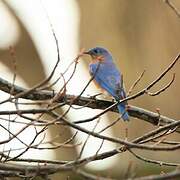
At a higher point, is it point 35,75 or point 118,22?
point 118,22

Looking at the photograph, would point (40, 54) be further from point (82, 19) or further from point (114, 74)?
point (114, 74)

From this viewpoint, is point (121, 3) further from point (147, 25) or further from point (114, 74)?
point (114, 74)

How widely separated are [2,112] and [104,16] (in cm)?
750

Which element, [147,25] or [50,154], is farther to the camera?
[147,25]

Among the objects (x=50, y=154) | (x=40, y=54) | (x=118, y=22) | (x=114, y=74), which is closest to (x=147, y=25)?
(x=118, y=22)

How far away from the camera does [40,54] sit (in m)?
10.7

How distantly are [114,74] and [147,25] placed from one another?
156 inches

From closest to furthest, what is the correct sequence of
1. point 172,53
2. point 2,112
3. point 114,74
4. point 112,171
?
point 2,112, point 114,74, point 112,171, point 172,53

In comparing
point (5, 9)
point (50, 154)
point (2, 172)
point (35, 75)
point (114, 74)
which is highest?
point (5, 9)

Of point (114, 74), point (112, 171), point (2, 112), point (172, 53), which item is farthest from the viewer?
point (172, 53)

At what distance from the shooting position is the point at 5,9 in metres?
10.6

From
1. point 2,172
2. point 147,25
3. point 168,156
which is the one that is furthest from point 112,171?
point 2,172

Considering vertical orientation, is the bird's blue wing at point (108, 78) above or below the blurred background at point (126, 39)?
below

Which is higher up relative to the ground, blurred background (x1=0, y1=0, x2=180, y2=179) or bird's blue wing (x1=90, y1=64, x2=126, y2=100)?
blurred background (x1=0, y1=0, x2=180, y2=179)
